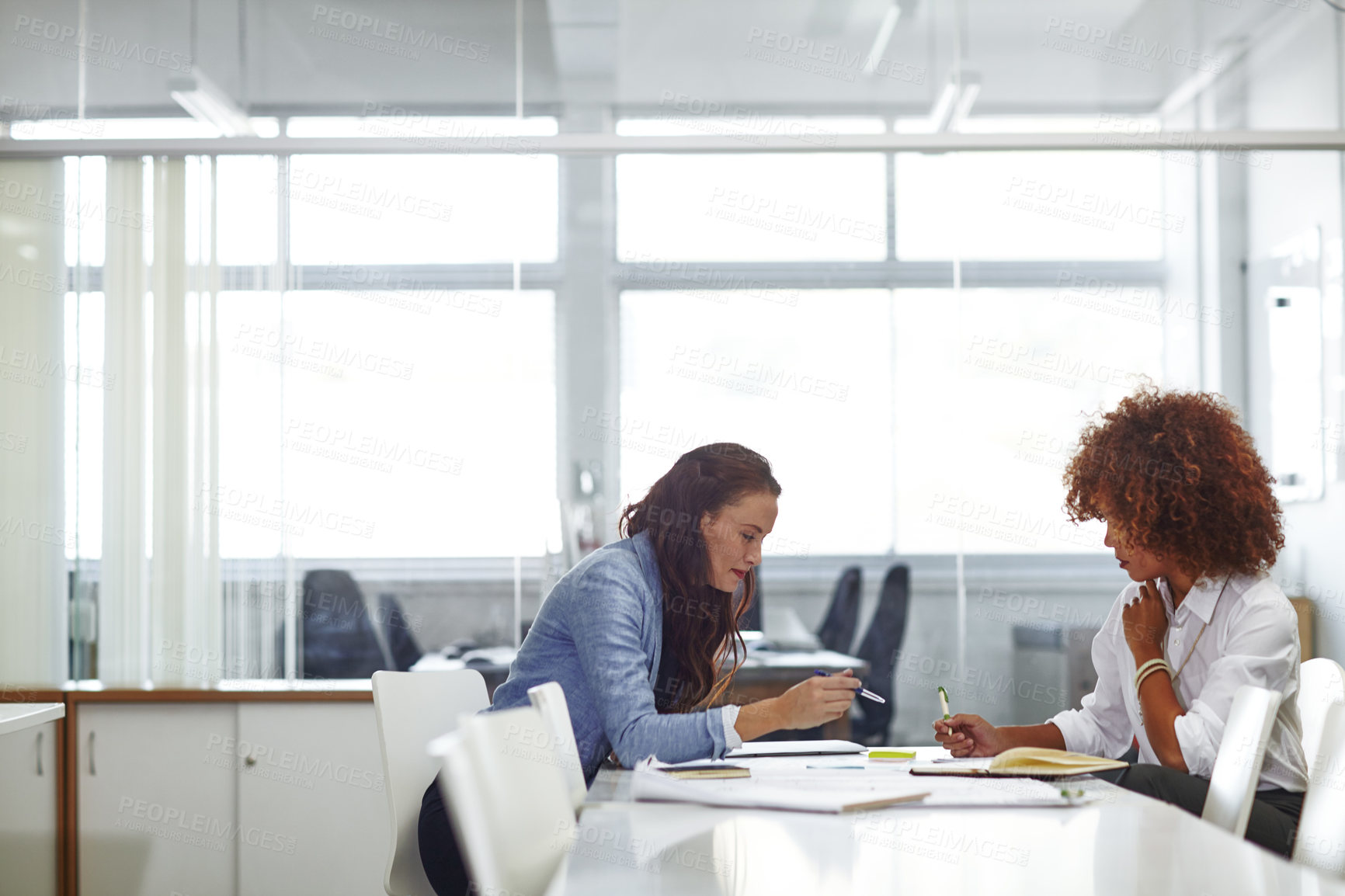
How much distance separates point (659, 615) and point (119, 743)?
6.21ft

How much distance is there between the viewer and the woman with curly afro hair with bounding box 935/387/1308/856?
6.12ft

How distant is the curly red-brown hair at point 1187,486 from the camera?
202 centimetres

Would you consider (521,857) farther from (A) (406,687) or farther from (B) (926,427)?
(B) (926,427)

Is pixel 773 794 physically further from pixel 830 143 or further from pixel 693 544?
pixel 830 143

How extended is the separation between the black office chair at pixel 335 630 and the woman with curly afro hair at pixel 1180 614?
2.51m

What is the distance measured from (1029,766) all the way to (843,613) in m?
2.45

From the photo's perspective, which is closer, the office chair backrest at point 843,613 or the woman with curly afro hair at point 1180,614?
the woman with curly afro hair at point 1180,614

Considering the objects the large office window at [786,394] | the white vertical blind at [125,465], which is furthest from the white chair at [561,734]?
the white vertical blind at [125,465]

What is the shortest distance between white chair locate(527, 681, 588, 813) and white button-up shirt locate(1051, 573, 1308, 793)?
97 cm

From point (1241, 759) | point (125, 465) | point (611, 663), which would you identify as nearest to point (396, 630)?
point (125, 465)

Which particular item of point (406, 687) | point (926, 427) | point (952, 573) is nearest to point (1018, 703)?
point (952, 573)

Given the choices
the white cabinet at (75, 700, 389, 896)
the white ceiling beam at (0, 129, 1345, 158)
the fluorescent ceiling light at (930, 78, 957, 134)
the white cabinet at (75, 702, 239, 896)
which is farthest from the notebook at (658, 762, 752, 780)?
the fluorescent ceiling light at (930, 78, 957, 134)

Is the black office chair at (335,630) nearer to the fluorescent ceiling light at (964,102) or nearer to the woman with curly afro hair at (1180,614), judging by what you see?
the woman with curly afro hair at (1180,614)

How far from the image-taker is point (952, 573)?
163 inches
